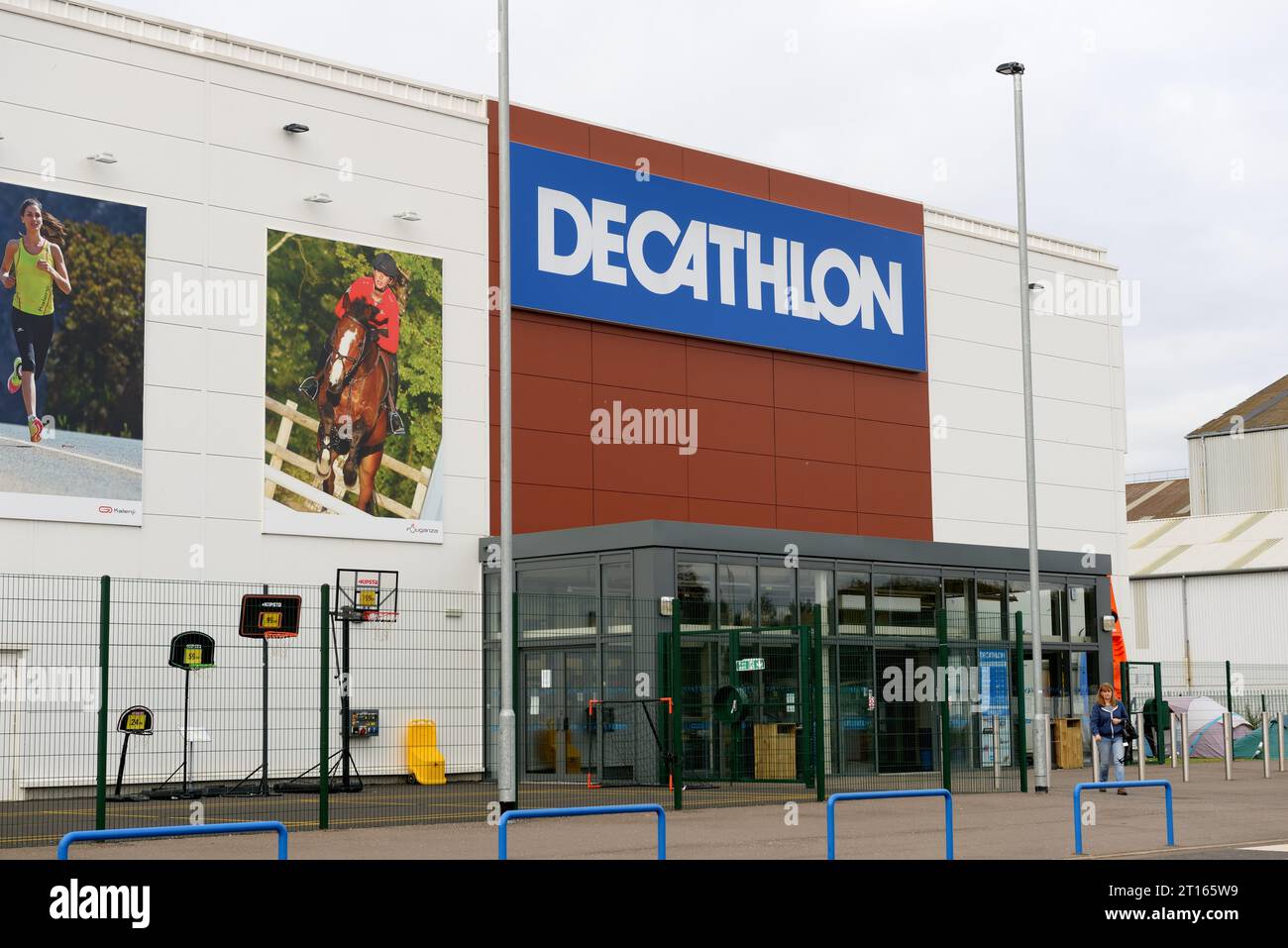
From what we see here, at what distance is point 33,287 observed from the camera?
79.5 ft

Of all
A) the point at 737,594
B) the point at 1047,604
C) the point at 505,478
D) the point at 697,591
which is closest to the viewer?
the point at 505,478

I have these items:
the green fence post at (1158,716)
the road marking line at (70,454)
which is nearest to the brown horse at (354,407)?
the road marking line at (70,454)

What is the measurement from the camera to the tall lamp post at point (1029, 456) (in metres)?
22.9

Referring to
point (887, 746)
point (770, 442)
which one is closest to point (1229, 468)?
point (770, 442)

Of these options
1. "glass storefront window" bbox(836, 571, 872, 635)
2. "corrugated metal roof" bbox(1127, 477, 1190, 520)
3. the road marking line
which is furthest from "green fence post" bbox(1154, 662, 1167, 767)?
"corrugated metal roof" bbox(1127, 477, 1190, 520)

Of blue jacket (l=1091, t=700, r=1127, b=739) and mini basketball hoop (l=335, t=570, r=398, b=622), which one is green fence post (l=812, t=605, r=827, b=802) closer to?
blue jacket (l=1091, t=700, r=1127, b=739)

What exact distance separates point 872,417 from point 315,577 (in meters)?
13.9

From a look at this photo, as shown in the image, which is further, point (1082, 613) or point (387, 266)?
point (1082, 613)

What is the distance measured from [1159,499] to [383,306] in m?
60.7

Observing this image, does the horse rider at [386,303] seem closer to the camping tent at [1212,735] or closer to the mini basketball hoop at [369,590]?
the mini basketball hoop at [369,590]

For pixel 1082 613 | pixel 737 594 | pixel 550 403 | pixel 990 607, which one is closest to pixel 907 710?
pixel 990 607

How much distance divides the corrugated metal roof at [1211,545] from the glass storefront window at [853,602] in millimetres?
31123

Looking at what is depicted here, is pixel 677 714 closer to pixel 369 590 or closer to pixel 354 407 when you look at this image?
pixel 369 590
